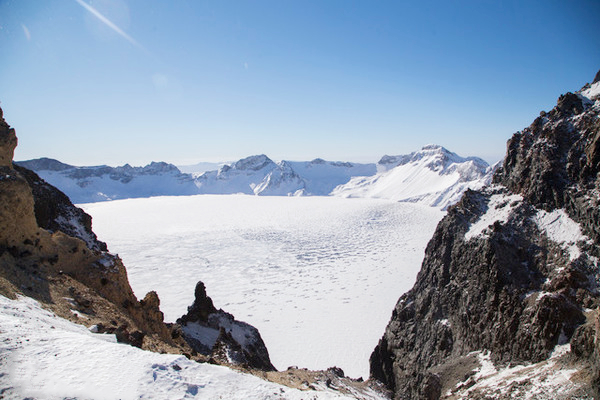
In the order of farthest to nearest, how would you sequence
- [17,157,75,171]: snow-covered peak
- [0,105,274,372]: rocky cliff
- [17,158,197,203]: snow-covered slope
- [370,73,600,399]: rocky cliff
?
1. [17,157,75,171]: snow-covered peak
2. [17,158,197,203]: snow-covered slope
3. [370,73,600,399]: rocky cliff
4. [0,105,274,372]: rocky cliff

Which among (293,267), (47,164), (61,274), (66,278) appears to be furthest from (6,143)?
(47,164)

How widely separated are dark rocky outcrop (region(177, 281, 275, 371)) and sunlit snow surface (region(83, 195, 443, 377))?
5090 mm

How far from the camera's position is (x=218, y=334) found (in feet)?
66.9

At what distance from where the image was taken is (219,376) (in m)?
8.19

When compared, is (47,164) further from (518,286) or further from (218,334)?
(518,286)

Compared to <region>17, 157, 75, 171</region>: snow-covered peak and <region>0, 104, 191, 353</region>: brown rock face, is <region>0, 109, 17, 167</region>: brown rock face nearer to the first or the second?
<region>0, 104, 191, 353</region>: brown rock face

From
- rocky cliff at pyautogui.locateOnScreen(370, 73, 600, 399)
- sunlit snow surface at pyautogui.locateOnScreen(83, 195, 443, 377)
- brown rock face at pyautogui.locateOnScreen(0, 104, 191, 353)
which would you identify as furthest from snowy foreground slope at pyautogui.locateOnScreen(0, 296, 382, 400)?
sunlit snow surface at pyautogui.locateOnScreen(83, 195, 443, 377)

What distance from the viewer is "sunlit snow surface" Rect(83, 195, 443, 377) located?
29.2 metres

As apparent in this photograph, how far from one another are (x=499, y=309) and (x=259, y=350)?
556 inches

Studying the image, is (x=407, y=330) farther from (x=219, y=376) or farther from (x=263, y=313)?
(x=263, y=313)

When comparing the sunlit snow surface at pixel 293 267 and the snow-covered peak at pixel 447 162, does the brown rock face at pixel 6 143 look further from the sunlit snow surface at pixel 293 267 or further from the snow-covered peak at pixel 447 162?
the snow-covered peak at pixel 447 162

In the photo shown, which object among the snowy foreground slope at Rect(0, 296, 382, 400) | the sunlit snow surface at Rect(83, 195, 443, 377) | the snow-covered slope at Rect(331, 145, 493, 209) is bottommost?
the sunlit snow surface at Rect(83, 195, 443, 377)

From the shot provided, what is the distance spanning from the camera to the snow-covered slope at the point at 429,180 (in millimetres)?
119375

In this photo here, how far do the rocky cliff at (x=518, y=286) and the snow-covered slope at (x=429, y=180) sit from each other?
9416 cm
